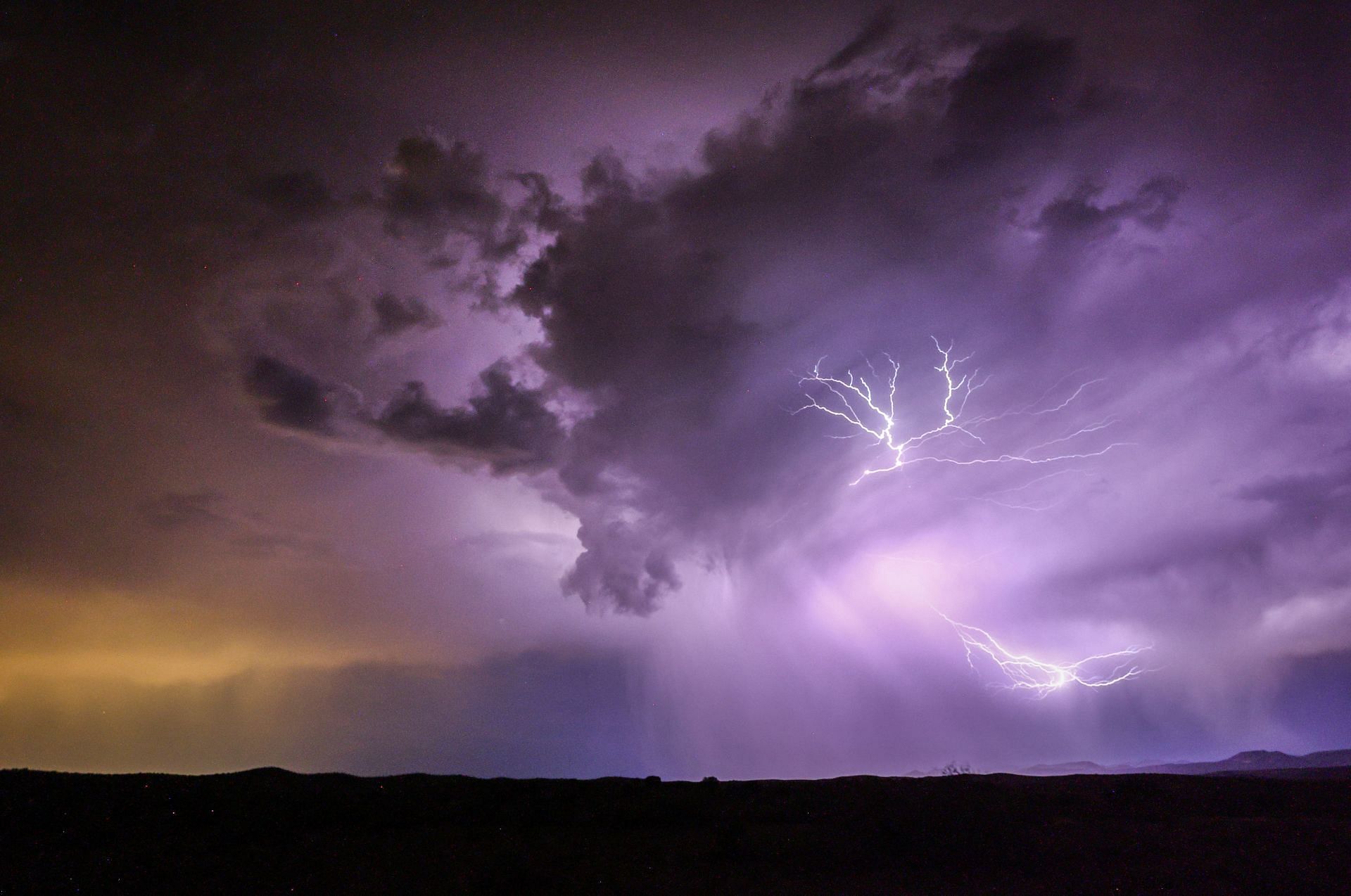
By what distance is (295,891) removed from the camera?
39.9ft

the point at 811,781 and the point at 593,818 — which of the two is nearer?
the point at 593,818

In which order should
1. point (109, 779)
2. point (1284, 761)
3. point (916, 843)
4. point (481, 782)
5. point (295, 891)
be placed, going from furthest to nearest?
1. point (1284, 761)
2. point (481, 782)
3. point (109, 779)
4. point (916, 843)
5. point (295, 891)

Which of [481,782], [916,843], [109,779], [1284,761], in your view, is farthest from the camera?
[1284,761]

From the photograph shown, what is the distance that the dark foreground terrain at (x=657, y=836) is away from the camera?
12781mm

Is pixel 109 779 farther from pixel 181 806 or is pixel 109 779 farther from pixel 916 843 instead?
pixel 916 843

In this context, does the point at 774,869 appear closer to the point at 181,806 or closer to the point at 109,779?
the point at 181,806

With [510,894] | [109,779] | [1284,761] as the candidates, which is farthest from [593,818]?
[1284,761]

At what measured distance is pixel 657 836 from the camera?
14.6 metres

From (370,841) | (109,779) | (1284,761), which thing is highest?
(109,779)

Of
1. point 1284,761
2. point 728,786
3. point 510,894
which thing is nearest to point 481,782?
point 510,894

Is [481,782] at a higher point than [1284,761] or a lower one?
higher

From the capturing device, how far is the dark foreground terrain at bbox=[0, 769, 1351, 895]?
41.9 feet

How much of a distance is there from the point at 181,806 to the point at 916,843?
15.7m

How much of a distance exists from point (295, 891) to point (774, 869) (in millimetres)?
8779
